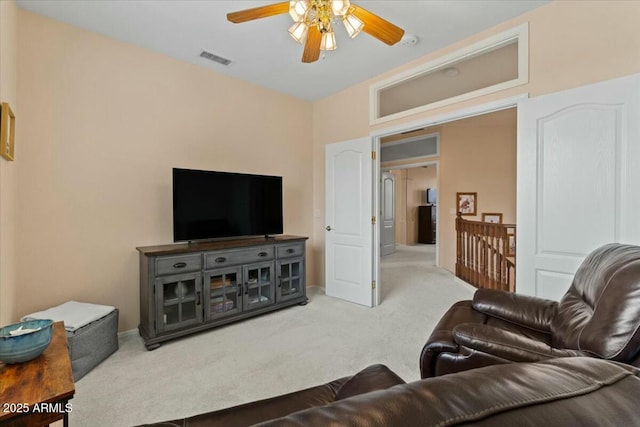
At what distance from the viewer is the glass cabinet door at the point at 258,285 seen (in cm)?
308

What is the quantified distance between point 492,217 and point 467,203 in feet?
1.84

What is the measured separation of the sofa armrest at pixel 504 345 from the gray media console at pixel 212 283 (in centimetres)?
226

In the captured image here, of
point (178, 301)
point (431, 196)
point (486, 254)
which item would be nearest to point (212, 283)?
point (178, 301)

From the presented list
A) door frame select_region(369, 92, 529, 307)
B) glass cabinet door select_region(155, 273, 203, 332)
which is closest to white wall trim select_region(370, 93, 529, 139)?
door frame select_region(369, 92, 529, 307)

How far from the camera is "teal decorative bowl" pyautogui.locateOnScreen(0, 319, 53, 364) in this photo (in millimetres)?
1068

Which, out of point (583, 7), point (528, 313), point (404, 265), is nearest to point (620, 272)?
point (528, 313)

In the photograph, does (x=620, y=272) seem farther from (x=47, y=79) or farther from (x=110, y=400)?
(x=47, y=79)

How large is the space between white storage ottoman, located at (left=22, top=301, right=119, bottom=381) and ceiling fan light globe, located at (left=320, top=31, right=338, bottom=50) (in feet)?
8.74

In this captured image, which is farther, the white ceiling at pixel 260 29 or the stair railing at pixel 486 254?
the stair railing at pixel 486 254

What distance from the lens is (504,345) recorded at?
45.9 inches

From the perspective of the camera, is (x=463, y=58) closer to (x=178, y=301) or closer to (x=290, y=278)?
(x=290, y=278)

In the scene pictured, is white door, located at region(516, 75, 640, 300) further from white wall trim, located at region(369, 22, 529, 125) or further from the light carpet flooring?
the light carpet flooring

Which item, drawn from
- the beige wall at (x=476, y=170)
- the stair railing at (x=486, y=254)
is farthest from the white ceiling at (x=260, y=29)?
the beige wall at (x=476, y=170)

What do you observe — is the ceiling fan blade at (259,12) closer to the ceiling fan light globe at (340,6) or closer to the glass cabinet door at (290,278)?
the ceiling fan light globe at (340,6)
